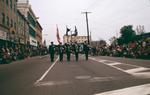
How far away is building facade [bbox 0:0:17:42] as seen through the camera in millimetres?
41625

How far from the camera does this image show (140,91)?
7957 millimetres

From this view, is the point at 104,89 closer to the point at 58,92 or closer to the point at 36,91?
the point at 58,92

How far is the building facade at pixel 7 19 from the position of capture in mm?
41625

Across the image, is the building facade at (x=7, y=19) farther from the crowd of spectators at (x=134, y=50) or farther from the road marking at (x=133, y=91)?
the road marking at (x=133, y=91)

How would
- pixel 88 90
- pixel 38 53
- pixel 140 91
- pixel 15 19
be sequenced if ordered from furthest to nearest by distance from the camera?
pixel 38 53 → pixel 15 19 → pixel 88 90 → pixel 140 91

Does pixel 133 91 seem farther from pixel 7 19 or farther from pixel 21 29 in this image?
pixel 21 29

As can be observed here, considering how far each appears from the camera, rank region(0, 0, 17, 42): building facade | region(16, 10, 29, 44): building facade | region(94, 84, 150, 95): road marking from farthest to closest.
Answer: region(16, 10, 29, 44): building facade
region(0, 0, 17, 42): building facade
region(94, 84, 150, 95): road marking

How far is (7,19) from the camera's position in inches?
1829

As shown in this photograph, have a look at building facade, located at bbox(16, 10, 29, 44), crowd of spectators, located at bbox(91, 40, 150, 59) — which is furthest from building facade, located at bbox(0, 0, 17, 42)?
crowd of spectators, located at bbox(91, 40, 150, 59)

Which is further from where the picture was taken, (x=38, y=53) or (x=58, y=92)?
(x=38, y=53)

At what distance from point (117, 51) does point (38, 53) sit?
39.1m

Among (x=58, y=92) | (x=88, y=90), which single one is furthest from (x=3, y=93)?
(x=88, y=90)

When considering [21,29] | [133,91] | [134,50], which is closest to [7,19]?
[21,29]

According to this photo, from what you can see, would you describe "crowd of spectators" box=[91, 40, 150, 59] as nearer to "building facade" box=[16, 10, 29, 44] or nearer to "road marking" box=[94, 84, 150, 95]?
"building facade" box=[16, 10, 29, 44]
